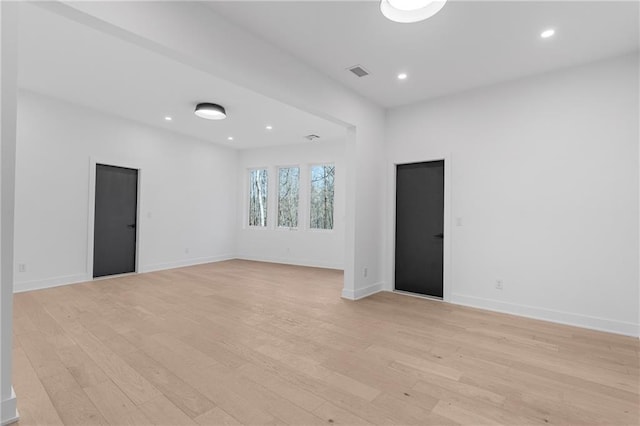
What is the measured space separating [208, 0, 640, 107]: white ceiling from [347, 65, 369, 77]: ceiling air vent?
74 millimetres

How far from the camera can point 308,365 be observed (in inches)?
94.6

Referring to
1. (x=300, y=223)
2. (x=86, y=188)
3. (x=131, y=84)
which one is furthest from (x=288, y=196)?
(x=131, y=84)

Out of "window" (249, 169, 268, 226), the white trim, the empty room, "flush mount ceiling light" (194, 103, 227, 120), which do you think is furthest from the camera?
"window" (249, 169, 268, 226)

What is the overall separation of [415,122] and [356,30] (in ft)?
6.98

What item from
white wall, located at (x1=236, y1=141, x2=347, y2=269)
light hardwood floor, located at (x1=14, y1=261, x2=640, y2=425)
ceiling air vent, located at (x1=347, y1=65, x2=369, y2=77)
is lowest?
light hardwood floor, located at (x1=14, y1=261, x2=640, y2=425)

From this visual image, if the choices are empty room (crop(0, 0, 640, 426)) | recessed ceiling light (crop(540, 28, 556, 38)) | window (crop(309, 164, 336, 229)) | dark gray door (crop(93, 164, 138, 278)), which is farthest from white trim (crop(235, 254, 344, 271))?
recessed ceiling light (crop(540, 28, 556, 38))

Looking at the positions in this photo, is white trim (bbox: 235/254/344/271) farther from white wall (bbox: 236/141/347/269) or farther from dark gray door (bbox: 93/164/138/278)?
dark gray door (bbox: 93/164/138/278)

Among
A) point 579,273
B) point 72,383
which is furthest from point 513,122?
point 72,383

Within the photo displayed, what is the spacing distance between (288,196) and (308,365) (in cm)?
585

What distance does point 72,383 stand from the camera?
2102 millimetres

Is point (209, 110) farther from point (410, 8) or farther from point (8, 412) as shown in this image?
point (8, 412)

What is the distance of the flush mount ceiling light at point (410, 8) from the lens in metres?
2.26

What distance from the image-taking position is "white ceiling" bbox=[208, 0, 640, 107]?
8.63 ft

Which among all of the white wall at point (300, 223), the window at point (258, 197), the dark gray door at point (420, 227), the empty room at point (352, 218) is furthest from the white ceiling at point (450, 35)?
the window at point (258, 197)
